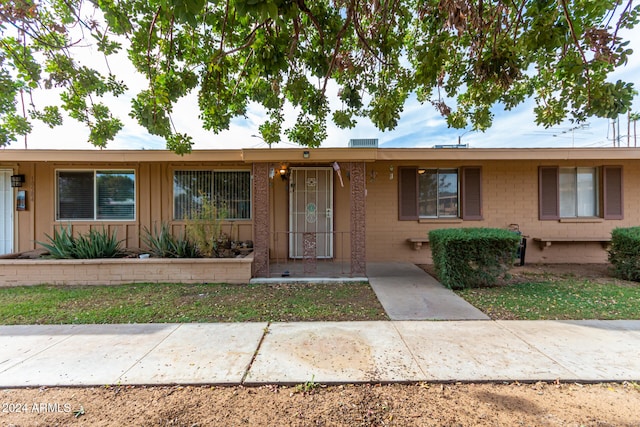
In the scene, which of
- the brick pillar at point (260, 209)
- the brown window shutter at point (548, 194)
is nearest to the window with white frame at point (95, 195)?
the brick pillar at point (260, 209)

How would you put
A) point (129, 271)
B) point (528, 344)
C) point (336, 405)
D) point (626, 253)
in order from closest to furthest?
point (336, 405) → point (528, 344) → point (129, 271) → point (626, 253)

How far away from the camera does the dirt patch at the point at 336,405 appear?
2043 mm

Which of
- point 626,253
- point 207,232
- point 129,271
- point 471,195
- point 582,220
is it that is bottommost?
point 129,271

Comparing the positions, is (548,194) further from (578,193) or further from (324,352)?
(324,352)

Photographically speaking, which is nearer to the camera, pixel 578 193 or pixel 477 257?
pixel 477 257

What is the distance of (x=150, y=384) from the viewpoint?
2.44 meters

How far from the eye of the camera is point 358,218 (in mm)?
5738

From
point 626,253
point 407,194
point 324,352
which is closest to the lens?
point 324,352

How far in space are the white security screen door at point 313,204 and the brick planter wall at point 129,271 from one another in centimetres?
216

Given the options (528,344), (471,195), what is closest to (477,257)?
(528,344)

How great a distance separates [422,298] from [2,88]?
770 cm

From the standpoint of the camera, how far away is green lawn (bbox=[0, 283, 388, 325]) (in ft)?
12.8

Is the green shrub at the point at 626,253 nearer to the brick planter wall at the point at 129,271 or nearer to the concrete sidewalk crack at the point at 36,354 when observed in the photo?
the brick planter wall at the point at 129,271

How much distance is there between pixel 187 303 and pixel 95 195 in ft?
15.8
